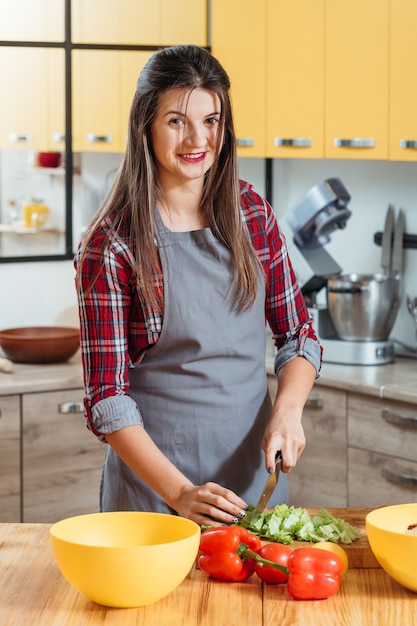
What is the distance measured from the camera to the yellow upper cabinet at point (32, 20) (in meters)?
3.60

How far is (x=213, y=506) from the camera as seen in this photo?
5.49 ft

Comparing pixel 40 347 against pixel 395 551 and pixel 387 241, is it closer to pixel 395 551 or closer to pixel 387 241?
pixel 387 241

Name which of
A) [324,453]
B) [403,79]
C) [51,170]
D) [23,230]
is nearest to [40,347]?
[23,230]

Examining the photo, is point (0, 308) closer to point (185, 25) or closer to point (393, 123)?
point (185, 25)


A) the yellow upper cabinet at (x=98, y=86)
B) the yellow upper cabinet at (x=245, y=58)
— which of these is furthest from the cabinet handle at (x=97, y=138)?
the yellow upper cabinet at (x=245, y=58)

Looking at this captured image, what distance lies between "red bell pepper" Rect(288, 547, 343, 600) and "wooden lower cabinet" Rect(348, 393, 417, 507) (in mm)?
1456

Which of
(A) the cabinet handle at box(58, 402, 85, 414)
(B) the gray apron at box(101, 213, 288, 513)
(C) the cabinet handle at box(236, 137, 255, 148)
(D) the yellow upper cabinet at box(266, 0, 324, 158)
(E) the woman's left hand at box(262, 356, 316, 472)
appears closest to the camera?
(E) the woman's left hand at box(262, 356, 316, 472)

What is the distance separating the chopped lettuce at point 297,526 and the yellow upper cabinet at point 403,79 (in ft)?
5.72

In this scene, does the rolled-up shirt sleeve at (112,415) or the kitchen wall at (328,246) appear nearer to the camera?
the rolled-up shirt sleeve at (112,415)

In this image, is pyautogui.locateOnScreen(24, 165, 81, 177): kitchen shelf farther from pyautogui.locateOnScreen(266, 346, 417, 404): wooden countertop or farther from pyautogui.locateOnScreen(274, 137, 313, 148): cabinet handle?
pyautogui.locateOnScreen(266, 346, 417, 404): wooden countertop

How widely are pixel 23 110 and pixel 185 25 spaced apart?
662 mm

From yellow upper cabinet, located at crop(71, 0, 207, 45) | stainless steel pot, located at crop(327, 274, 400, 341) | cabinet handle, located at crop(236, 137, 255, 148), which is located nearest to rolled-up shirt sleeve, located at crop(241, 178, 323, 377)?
stainless steel pot, located at crop(327, 274, 400, 341)

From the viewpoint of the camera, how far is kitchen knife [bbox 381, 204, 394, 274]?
359cm

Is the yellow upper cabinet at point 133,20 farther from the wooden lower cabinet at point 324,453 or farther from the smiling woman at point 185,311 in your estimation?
the smiling woman at point 185,311
